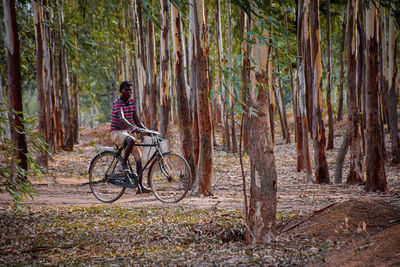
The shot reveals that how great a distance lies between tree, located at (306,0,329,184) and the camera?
8.30 metres

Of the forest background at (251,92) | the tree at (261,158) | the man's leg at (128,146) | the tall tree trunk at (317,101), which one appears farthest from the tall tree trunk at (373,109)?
the man's leg at (128,146)

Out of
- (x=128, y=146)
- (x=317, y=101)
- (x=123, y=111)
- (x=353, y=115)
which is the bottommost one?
(x=128, y=146)

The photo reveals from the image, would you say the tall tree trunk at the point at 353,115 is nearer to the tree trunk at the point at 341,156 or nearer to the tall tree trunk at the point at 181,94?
the tree trunk at the point at 341,156

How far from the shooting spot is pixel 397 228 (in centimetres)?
352

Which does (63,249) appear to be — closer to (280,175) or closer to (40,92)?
(40,92)

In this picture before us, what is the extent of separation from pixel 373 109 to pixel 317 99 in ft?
6.20

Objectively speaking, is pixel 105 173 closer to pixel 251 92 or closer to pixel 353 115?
pixel 251 92

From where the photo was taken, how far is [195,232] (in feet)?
14.7

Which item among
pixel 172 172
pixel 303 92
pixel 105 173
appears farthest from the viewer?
pixel 303 92

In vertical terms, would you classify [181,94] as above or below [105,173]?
above

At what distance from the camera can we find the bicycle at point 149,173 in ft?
20.5

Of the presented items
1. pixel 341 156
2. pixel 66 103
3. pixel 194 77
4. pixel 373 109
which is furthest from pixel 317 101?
pixel 66 103

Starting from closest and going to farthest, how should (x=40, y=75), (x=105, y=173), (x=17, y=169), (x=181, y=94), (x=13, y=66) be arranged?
(x=17, y=169), (x=13, y=66), (x=105, y=173), (x=181, y=94), (x=40, y=75)

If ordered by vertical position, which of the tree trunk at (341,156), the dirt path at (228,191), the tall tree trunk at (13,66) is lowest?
the dirt path at (228,191)
